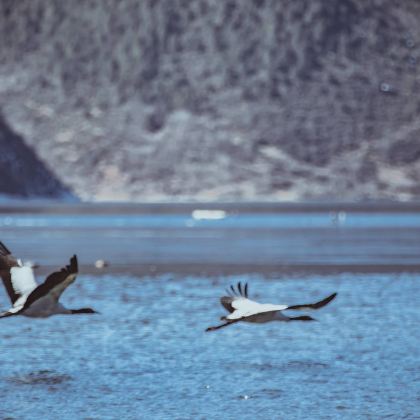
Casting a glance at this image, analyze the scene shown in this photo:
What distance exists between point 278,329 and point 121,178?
6731 inches

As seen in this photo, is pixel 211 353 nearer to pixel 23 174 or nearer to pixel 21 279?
pixel 21 279

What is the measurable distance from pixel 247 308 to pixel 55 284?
88.0 inches

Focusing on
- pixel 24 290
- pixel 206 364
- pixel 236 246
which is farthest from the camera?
pixel 236 246

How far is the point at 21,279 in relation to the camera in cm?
1350

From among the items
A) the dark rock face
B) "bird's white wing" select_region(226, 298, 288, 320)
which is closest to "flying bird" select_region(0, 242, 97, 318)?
"bird's white wing" select_region(226, 298, 288, 320)

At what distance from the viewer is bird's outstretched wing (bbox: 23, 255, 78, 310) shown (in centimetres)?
1165

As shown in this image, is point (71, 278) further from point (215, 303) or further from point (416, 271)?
point (416, 271)

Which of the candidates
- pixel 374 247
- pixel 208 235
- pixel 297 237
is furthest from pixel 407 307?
pixel 208 235

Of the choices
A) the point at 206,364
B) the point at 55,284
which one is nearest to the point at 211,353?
the point at 206,364

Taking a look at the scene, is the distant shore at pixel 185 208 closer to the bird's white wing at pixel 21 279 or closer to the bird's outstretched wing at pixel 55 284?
the bird's white wing at pixel 21 279

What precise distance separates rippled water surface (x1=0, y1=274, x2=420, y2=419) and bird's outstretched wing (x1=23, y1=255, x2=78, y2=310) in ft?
4.05

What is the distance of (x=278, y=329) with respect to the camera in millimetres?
20688

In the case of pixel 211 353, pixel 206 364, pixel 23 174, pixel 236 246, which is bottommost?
pixel 23 174

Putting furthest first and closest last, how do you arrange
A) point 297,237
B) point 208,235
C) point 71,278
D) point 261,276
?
point 208,235
point 297,237
point 261,276
point 71,278
